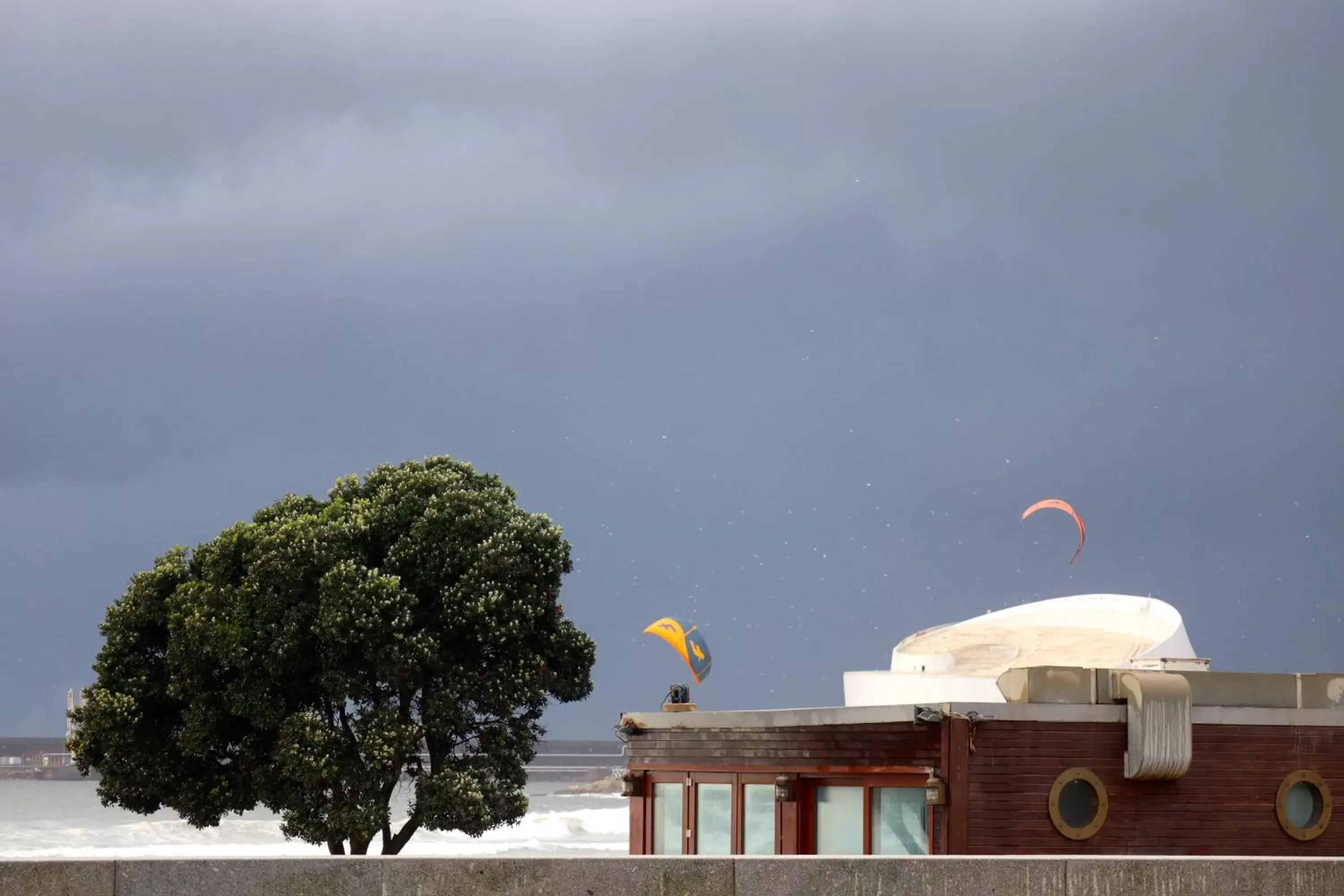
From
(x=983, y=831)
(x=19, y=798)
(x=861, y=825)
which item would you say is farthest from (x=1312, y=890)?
(x=19, y=798)

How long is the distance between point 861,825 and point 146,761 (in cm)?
1909

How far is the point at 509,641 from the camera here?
32594 millimetres

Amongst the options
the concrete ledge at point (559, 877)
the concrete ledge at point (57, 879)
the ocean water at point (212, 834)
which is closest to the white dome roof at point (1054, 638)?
the concrete ledge at point (559, 877)

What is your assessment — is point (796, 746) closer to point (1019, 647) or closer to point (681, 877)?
point (1019, 647)

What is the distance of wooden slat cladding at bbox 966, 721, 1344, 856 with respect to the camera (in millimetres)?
18297

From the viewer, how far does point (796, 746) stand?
2111 cm

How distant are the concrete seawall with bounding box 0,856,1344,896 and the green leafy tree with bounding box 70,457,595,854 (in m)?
19.9

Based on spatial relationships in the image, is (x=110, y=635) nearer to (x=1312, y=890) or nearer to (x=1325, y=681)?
(x=1325, y=681)

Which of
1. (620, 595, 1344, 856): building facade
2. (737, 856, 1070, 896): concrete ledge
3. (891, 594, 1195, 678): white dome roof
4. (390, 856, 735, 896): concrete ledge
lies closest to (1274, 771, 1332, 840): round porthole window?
(620, 595, 1344, 856): building facade

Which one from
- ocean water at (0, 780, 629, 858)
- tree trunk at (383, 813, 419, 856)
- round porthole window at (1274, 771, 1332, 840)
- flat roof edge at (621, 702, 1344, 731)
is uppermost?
flat roof edge at (621, 702, 1344, 731)

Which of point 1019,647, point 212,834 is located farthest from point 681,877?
point 212,834

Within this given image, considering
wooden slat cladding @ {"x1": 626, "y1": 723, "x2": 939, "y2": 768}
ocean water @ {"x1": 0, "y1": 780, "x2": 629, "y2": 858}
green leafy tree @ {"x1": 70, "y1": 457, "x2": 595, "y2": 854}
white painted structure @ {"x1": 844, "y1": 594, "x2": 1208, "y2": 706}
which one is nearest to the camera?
wooden slat cladding @ {"x1": 626, "y1": 723, "x2": 939, "y2": 768}

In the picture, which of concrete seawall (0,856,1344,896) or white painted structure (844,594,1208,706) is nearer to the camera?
concrete seawall (0,856,1344,896)

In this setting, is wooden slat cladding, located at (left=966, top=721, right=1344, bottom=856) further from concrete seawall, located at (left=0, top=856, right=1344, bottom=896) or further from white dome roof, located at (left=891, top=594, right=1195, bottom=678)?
concrete seawall, located at (left=0, top=856, right=1344, bottom=896)
